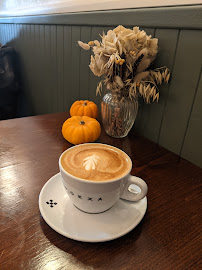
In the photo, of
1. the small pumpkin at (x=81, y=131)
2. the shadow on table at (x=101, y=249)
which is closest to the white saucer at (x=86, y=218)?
the shadow on table at (x=101, y=249)

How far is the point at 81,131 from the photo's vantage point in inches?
32.8

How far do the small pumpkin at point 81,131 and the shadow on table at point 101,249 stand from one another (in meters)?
0.41

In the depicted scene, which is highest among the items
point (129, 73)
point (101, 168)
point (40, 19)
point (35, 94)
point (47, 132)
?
point (40, 19)

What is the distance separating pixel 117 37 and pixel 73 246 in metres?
0.65

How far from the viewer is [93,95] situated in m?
1.32

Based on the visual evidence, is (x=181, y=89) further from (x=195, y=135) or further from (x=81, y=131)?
(x=81, y=131)

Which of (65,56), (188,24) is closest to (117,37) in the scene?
(188,24)

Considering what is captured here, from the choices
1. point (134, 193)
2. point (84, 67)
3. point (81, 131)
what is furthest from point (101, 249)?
point (84, 67)

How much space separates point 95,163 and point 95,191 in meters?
0.07

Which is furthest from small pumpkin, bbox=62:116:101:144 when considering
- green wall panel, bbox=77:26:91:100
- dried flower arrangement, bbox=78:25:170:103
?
green wall panel, bbox=77:26:91:100

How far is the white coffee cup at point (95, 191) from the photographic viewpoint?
441mm

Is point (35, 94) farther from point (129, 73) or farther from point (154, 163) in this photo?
point (154, 163)

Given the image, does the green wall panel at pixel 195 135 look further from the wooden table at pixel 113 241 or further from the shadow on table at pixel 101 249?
the shadow on table at pixel 101 249

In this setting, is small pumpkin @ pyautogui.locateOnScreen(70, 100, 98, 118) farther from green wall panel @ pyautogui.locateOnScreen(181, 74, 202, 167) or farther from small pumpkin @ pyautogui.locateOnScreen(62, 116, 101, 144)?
green wall panel @ pyautogui.locateOnScreen(181, 74, 202, 167)
